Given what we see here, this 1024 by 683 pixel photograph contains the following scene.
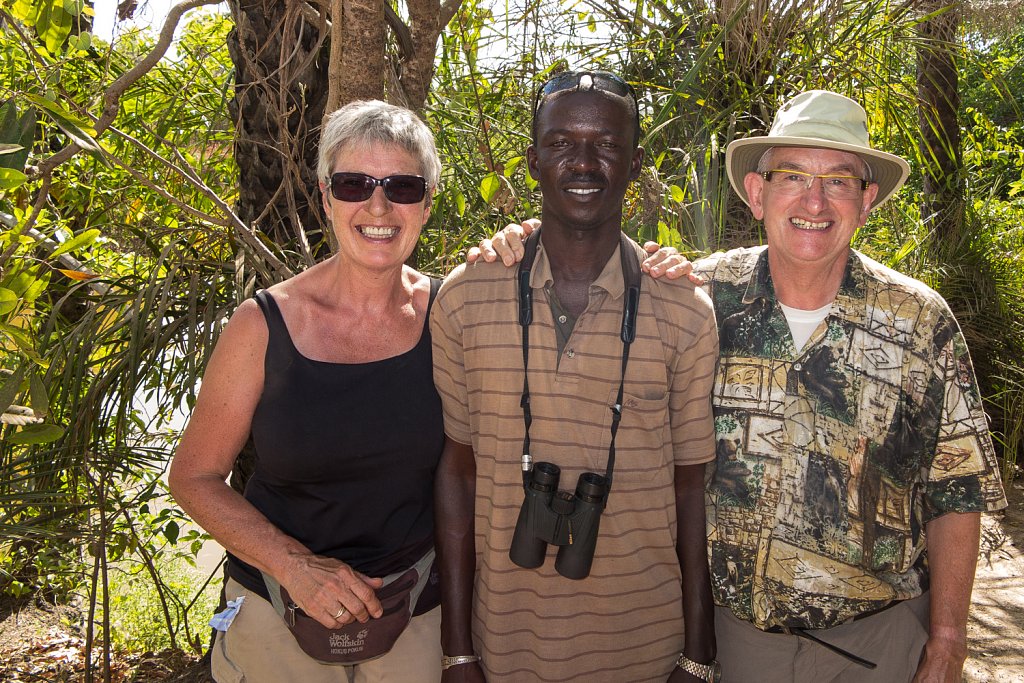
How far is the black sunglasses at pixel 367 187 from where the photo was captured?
239 cm

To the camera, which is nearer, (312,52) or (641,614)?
(641,614)

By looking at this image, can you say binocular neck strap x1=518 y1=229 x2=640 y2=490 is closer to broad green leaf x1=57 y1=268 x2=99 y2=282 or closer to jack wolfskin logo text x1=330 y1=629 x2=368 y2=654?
jack wolfskin logo text x1=330 y1=629 x2=368 y2=654

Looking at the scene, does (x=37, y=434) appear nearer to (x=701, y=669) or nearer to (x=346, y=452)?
(x=346, y=452)

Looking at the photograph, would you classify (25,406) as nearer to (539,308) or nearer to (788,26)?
(539,308)

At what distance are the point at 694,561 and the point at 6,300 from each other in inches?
73.2

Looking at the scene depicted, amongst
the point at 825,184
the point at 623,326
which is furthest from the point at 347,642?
the point at 825,184

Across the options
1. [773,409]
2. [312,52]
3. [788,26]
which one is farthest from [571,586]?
[788,26]

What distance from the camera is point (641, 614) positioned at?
2.35m

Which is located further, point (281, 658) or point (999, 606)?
point (999, 606)

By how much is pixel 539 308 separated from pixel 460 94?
2298 millimetres

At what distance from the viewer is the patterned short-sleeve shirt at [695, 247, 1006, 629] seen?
7.72 ft

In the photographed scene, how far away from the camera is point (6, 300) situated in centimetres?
229

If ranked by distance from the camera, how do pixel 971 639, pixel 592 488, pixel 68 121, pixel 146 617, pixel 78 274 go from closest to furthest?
pixel 592 488 < pixel 68 121 < pixel 78 274 < pixel 971 639 < pixel 146 617

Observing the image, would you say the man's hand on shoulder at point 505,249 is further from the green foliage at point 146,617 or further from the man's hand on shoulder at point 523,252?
the green foliage at point 146,617
